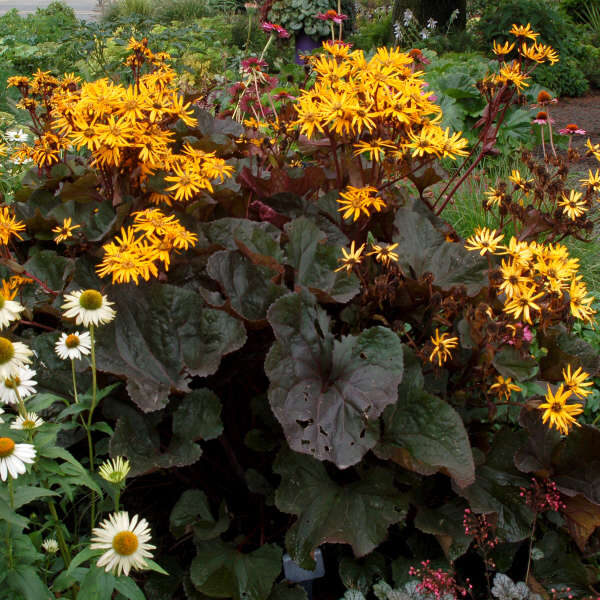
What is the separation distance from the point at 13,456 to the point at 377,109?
1304mm

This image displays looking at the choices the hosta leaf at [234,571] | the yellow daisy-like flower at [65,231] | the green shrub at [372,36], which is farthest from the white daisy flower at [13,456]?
the green shrub at [372,36]

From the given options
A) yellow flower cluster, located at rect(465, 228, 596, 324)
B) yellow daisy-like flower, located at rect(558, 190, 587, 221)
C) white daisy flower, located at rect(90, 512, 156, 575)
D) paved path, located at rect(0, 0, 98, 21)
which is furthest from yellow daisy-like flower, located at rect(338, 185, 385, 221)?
paved path, located at rect(0, 0, 98, 21)

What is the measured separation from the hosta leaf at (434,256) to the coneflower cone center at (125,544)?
1.09 meters

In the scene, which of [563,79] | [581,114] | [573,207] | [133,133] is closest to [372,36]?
[563,79]

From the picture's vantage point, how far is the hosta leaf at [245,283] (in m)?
1.76

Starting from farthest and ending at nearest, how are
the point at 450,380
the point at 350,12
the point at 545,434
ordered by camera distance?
the point at 350,12
the point at 450,380
the point at 545,434

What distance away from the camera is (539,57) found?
2023 millimetres

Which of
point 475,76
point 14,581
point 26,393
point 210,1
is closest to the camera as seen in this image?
point 14,581

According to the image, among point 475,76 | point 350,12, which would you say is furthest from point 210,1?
point 475,76

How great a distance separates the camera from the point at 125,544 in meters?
1.07

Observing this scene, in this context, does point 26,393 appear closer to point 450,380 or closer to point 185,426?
point 185,426

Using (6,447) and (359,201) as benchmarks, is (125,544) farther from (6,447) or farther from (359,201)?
(359,201)

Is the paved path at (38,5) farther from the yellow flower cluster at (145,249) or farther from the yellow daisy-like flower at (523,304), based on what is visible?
the yellow daisy-like flower at (523,304)

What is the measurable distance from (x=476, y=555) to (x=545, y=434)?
16.4 inches
